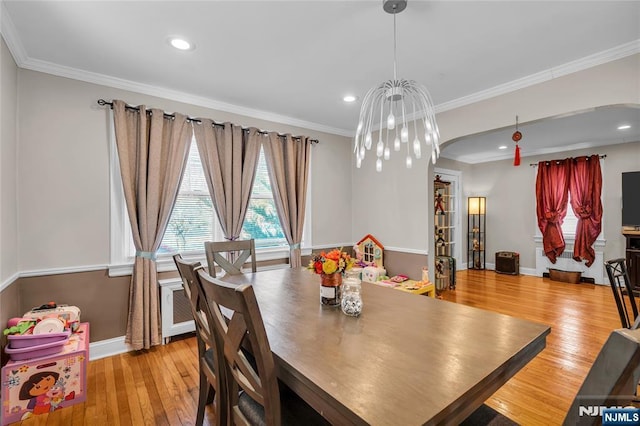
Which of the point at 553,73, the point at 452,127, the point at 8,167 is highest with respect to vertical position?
the point at 553,73

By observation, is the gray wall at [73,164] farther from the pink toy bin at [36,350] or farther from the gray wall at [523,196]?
the gray wall at [523,196]

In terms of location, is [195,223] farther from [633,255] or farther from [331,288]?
[633,255]

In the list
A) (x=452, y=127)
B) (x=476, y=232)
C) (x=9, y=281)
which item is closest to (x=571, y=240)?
(x=476, y=232)

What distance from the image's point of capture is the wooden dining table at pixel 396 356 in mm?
837

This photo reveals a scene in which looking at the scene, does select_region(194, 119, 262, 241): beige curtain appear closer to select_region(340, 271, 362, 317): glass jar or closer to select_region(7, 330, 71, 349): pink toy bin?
select_region(7, 330, 71, 349): pink toy bin

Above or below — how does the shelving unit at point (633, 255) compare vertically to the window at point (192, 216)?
below

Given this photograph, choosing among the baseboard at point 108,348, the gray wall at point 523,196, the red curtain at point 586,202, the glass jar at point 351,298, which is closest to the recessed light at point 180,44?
the glass jar at point 351,298

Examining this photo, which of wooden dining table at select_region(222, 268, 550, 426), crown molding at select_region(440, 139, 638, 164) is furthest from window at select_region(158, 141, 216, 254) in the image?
crown molding at select_region(440, 139, 638, 164)

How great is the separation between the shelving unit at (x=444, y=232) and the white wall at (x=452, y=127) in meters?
1.19

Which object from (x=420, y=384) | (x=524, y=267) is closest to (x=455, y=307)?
(x=420, y=384)

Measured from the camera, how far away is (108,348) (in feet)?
8.89

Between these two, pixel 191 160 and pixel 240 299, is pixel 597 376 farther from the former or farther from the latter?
pixel 191 160

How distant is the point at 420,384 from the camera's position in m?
0.92

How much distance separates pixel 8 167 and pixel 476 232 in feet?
25.7
